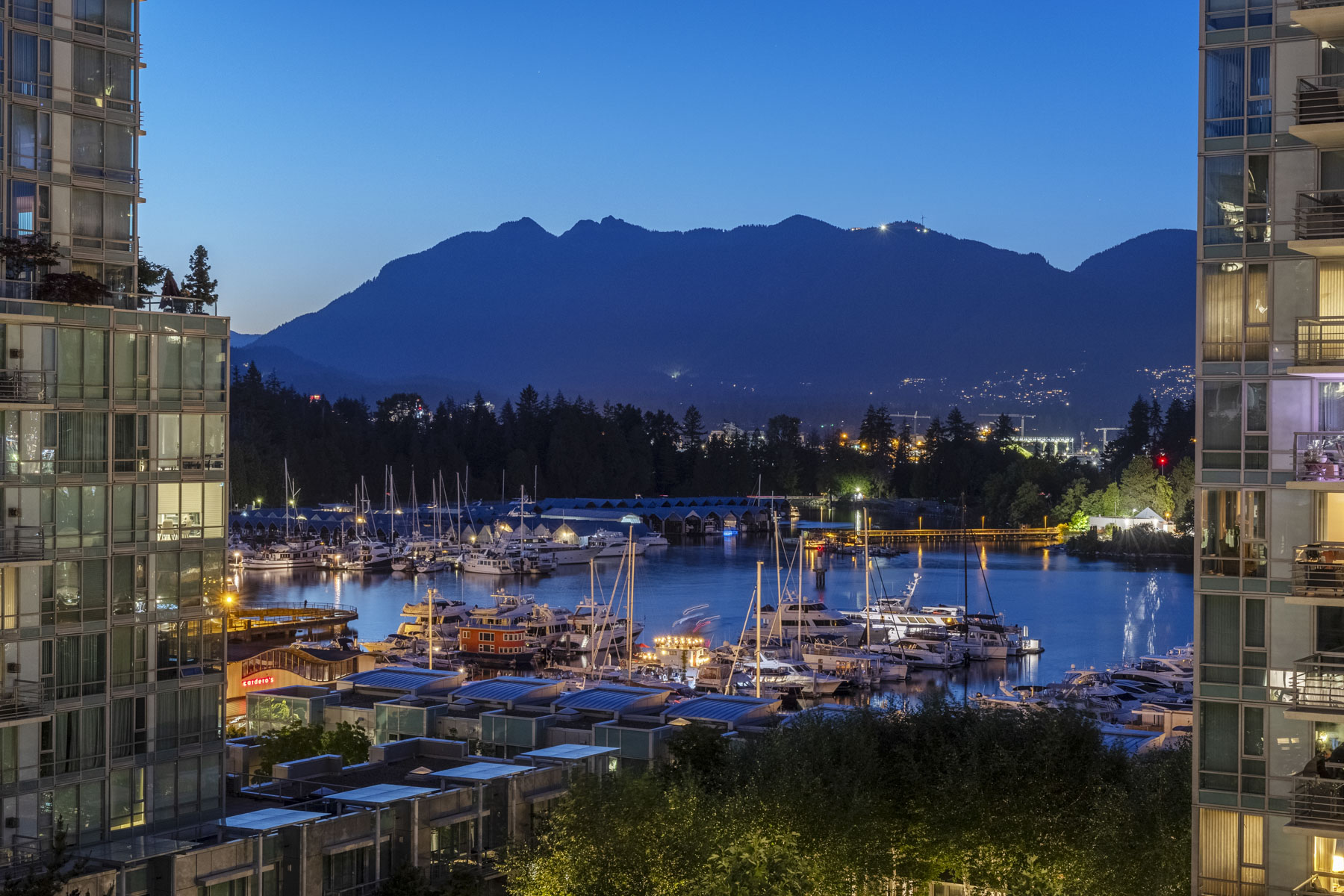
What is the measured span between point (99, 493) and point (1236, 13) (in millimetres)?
9963

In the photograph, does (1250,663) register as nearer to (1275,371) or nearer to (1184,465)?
(1275,371)

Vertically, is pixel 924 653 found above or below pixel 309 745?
below

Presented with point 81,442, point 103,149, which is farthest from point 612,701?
point 103,149

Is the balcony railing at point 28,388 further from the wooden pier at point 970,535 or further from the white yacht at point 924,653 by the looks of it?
the wooden pier at point 970,535

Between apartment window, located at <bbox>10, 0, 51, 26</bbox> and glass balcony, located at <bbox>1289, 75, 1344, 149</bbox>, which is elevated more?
apartment window, located at <bbox>10, 0, 51, 26</bbox>

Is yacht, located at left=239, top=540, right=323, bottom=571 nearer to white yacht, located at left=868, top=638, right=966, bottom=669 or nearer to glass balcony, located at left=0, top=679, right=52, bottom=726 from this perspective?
white yacht, located at left=868, top=638, right=966, bottom=669

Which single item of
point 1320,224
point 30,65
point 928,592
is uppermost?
point 30,65

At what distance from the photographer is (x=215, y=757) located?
46.3ft

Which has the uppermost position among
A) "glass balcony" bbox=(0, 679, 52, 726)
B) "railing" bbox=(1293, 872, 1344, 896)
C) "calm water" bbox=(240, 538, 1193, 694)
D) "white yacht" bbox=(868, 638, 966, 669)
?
"glass balcony" bbox=(0, 679, 52, 726)

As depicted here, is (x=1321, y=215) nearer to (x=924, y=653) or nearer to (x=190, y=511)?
(x=190, y=511)

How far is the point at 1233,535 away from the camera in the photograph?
9.55 meters

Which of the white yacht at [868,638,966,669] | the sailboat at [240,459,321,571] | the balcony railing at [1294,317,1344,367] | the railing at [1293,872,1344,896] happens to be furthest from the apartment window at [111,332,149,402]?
the sailboat at [240,459,321,571]

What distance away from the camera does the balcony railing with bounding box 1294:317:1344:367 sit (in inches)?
360

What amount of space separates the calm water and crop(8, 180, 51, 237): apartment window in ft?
100
